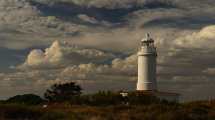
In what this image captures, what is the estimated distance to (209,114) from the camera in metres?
29.7

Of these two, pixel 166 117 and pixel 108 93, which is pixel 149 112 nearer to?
pixel 166 117

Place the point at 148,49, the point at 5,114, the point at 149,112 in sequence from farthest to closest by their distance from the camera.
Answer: the point at 148,49 → the point at 149,112 → the point at 5,114

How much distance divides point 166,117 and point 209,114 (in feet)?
14.2

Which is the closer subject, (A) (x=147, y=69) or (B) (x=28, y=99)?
(A) (x=147, y=69)

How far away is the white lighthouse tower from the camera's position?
48.7m

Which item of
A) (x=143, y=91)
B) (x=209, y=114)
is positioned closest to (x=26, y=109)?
(x=209, y=114)

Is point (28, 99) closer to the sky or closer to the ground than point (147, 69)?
closer to the ground

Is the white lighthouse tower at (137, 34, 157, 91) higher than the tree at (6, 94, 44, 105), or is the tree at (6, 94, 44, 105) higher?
the white lighthouse tower at (137, 34, 157, 91)

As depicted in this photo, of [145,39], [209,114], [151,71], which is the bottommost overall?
[209,114]

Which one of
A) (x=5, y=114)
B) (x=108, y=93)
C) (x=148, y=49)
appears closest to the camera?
(x=5, y=114)

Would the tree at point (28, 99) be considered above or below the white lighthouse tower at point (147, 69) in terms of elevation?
below

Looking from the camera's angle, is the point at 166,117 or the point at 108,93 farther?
the point at 108,93

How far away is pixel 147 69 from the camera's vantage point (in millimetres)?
48719

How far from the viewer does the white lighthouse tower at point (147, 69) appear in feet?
160
